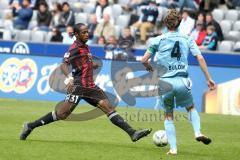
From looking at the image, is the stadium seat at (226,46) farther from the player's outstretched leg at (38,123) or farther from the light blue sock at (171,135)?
the light blue sock at (171,135)

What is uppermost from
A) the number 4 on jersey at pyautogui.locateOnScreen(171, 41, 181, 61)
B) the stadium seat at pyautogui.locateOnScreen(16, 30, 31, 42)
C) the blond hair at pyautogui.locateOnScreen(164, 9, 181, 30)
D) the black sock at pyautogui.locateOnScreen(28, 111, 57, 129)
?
the blond hair at pyautogui.locateOnScreen(164, 9, 181, 30)

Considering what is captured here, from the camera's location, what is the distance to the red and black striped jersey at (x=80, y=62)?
12.5 m

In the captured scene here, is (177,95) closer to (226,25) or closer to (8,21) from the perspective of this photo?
(226,25)

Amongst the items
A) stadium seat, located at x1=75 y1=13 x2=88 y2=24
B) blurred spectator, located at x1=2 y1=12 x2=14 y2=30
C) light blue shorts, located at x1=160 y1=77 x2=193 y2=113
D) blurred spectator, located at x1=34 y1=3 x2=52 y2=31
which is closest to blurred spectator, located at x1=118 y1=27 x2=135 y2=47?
stadium seat, located at x1=75 y1=13 x2=88 y2=24

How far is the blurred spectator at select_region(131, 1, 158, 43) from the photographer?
945 inches

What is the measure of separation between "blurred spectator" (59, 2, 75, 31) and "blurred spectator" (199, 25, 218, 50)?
5114mm

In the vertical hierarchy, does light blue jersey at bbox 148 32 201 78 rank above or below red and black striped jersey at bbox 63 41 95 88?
above

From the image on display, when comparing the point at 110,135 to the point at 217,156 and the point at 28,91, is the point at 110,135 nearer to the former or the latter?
the point at 217,156

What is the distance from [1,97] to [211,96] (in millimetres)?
6201

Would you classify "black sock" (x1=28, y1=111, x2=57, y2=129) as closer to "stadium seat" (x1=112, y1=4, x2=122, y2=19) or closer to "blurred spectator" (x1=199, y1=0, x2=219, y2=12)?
"blurred spectator" (x1=199, y1=0, x2=219, y2=12)

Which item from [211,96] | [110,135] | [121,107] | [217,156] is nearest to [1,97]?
[121,107]

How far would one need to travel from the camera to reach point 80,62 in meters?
12.6

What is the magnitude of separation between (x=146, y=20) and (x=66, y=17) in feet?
9.45

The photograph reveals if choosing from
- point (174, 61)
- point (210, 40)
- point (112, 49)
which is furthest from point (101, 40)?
point (174, 61)
